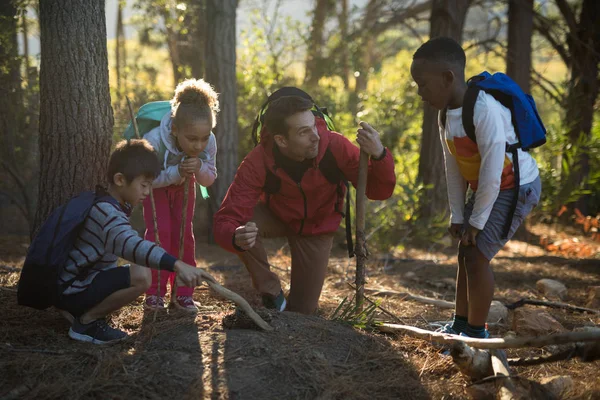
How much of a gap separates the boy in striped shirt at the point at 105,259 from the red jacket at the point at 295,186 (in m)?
0.74

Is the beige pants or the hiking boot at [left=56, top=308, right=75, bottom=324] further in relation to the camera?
the beige pants

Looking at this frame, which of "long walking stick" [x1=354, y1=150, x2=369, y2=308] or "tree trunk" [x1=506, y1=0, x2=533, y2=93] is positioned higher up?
"tree trunk" [x1=506, y1=0, x2=533, y2=93]

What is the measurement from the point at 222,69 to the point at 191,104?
10.7ft

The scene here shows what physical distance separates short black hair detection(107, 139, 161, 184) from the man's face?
37.7 inches

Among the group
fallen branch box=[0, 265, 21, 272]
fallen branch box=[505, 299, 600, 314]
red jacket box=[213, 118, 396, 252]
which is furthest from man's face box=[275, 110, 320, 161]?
fallen branch box=[0, 265, 21, 272]

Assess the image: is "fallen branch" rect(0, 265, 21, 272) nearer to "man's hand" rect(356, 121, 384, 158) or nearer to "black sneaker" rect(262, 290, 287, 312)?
"black sneaker" rect(262, 290, 287, 312)

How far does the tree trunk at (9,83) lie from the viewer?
571cm

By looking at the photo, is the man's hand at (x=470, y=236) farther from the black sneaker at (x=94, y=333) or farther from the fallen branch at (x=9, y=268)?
the fallen branch at (x=9, y=268)

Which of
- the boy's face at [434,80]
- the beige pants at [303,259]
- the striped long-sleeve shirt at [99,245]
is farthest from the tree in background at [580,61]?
the striped long-sleeve shirt at [99,245]

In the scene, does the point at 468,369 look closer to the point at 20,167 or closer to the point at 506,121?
the point at 506,121

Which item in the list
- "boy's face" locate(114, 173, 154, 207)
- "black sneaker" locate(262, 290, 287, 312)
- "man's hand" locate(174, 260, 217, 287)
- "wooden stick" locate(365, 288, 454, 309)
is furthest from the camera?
"wooden stick" locate(365, 288, 454, 309)

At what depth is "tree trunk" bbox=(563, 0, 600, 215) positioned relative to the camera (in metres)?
8.59

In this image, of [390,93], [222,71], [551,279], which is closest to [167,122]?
[222,71]

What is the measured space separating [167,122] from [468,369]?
2.55 m
